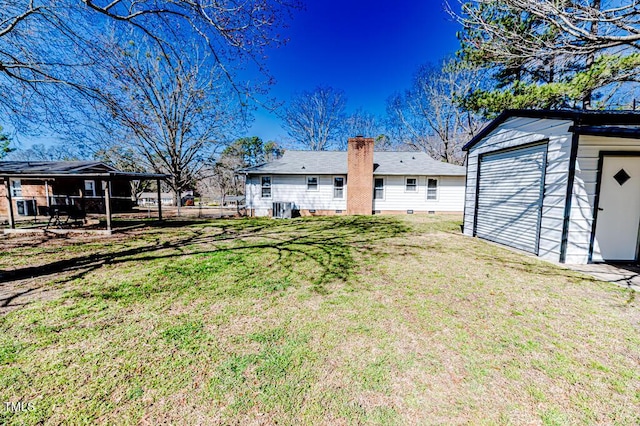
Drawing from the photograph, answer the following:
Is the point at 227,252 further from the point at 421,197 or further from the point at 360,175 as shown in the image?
the point at 421,197

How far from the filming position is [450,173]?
15336mm

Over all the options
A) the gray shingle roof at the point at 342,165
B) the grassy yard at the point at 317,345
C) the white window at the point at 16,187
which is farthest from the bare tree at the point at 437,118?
the white window at the point at 16,187

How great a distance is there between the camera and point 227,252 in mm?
6418

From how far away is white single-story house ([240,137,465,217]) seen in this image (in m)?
15.1

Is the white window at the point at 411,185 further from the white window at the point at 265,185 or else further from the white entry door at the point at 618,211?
the white entry door at the point at 618,211

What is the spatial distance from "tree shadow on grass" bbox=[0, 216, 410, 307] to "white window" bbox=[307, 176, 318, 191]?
6.34 m

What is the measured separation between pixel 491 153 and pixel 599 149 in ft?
8.94

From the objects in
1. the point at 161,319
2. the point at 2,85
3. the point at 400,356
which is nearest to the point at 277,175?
the point at 2,85

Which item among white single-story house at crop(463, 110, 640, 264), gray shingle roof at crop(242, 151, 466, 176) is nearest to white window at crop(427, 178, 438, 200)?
gray shingle roof at crop(242, 151, 466, 176)

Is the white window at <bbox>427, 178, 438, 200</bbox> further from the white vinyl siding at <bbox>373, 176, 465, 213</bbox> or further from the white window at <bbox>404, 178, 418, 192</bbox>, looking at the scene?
the white window at <bbox>404, 178, 418, 192</bbox>

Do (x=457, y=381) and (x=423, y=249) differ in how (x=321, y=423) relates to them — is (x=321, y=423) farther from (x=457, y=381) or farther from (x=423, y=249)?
(x=423, y=249)

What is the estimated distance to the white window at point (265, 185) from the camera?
50.2 feet

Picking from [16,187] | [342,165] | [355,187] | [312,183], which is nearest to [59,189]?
[16,187]

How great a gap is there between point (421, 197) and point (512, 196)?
905 cm
